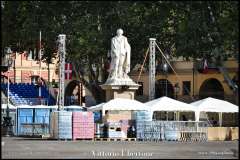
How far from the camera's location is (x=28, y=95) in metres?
70.1

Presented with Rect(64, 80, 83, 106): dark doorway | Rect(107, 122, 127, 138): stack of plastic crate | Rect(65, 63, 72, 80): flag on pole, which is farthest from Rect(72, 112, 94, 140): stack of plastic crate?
Rect(64, 80, 83, 106): dark doorway

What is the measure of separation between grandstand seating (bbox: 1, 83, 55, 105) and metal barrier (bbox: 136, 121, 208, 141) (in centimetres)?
2602

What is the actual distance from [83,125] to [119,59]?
4961 mm

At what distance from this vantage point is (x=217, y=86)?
7125 centimetres

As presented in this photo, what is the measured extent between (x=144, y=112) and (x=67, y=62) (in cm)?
1940

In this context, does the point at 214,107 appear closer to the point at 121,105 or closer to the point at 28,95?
the point at 121,105

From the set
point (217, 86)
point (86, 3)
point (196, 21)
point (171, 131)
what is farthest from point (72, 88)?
point (86, 3)

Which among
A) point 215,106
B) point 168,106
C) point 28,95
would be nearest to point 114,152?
point 168,106

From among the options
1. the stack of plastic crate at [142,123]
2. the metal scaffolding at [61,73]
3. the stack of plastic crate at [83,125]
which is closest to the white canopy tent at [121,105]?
the stack of plastic crate at [142,123]

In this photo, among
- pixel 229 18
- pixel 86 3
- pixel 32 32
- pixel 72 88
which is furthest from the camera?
pixel 72 88

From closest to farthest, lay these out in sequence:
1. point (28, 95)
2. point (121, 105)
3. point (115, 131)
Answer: point (121, 105)
point (115, 131)
point (28, 95)

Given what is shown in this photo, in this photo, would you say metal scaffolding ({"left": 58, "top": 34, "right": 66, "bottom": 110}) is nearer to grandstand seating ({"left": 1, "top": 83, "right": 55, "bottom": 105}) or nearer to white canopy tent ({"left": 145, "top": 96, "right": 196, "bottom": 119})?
white canopy tent ({"left": 145, "top": 96, "right": 196, "bottom": 119})

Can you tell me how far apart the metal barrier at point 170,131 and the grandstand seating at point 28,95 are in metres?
26.0

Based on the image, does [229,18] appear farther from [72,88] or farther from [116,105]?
[72,88]
